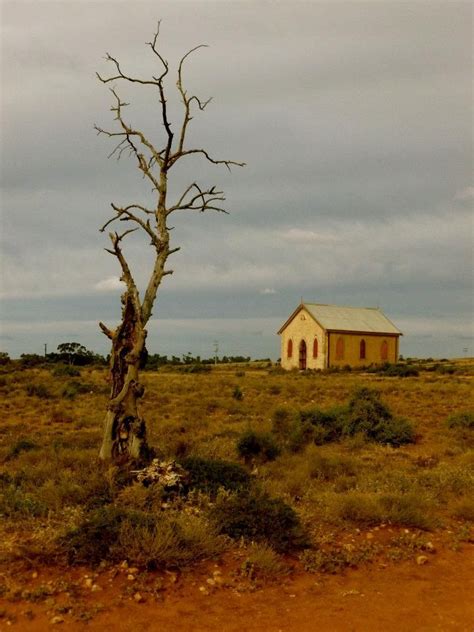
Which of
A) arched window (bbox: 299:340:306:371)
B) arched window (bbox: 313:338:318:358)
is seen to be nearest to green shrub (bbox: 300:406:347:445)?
arched window (bbox: 313:338:318:358)

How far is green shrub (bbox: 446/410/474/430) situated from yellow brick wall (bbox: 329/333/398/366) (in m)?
30.1

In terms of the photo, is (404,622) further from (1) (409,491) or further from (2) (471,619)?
(1) (409,491)

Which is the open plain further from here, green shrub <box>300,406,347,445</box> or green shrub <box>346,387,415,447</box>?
green shrub <box>300,406,347,445</box>

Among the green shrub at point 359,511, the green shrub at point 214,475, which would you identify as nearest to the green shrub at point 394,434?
the green shrub at point 214,475

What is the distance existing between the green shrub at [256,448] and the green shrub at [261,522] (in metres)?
4.89

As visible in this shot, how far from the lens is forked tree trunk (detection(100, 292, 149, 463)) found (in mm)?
9242

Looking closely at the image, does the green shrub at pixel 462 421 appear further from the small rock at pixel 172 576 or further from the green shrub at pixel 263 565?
the small rock at pixel 172 576

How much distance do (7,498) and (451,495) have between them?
22.1 feet

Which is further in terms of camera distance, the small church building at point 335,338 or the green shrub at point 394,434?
the small church building at point 335,338

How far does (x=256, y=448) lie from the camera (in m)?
13.0

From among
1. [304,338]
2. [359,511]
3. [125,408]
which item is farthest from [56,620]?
[304,338]

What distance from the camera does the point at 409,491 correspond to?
9.71 metres

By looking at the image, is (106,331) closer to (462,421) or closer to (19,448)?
(19,448)

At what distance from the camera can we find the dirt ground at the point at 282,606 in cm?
542
